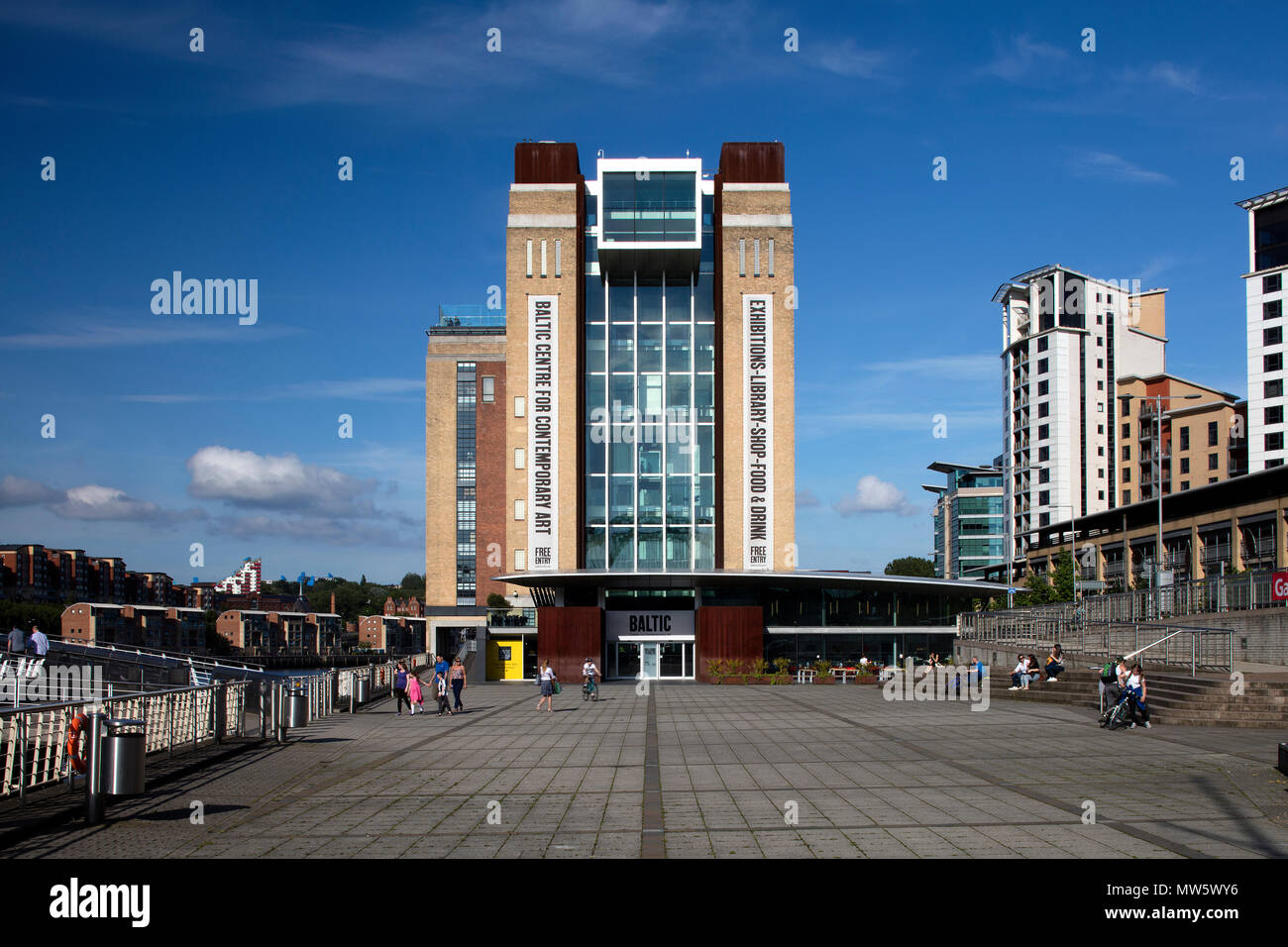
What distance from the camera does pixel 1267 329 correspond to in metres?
88.6

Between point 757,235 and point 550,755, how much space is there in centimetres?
5092

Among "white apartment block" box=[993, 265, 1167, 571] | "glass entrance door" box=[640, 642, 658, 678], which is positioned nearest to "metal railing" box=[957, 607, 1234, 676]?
"glass entrance door" box=[640, 642, 658, 678]

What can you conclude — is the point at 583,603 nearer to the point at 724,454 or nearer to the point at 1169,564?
the point at 724,454

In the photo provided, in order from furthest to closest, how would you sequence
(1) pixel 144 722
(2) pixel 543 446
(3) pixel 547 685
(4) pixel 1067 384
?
1. (4) pixel 1067 384
2. (2) pixel 543 446
3. (3) pixel 547 685
4. (1) pixel 144 722

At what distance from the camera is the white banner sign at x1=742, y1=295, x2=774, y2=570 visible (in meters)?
65.6

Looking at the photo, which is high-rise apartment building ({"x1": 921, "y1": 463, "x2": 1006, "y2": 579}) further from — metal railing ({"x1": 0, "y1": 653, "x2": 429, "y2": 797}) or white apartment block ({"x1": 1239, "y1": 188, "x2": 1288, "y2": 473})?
metal railing ({"x1": 0, "y1": 653, "x2": 429, "y2": 797})

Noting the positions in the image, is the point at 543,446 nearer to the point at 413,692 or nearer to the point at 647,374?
the point at 647,374

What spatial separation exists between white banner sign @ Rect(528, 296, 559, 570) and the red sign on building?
3975 centimetres

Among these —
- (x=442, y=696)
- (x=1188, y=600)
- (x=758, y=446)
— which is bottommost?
(x=442, y=696)

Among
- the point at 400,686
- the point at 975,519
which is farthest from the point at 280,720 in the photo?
the point at 975,519

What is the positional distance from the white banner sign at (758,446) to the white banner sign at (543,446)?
447 inches

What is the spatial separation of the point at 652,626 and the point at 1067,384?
66.2 m

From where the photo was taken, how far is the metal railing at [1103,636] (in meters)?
30.6

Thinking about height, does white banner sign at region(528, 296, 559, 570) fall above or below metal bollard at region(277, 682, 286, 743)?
above
